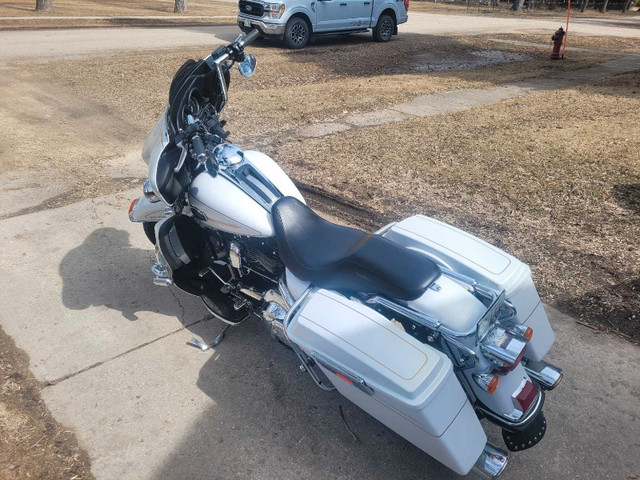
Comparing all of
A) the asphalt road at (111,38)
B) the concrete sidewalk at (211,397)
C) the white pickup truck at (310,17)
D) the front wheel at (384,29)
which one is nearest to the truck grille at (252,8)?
the white pickup truck at (310,17)

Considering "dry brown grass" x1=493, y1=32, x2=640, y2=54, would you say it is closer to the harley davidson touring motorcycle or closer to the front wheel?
the front wheel

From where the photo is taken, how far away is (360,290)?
252 centimetres

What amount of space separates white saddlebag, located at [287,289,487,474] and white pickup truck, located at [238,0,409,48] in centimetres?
1159

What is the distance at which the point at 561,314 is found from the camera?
145 inches

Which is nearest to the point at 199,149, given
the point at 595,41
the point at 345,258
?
the point at 345,258

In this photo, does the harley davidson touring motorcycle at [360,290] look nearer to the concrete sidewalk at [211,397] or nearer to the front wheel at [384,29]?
the concrete sidewalk at [211,397]

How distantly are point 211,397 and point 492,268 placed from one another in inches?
66.8

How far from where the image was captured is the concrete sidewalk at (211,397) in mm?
2629

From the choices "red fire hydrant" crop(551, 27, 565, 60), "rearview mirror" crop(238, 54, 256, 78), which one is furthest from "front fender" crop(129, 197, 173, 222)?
"red fire hydrant" crop(551, 27, 565, 60)

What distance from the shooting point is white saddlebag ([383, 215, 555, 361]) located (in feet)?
8.47

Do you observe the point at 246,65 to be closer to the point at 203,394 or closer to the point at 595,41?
the point at 203,394

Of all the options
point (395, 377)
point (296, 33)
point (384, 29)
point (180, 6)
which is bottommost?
point (395, 377)

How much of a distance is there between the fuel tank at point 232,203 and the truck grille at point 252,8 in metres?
11.0

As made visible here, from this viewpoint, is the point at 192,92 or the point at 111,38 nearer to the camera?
the point at 192,92
